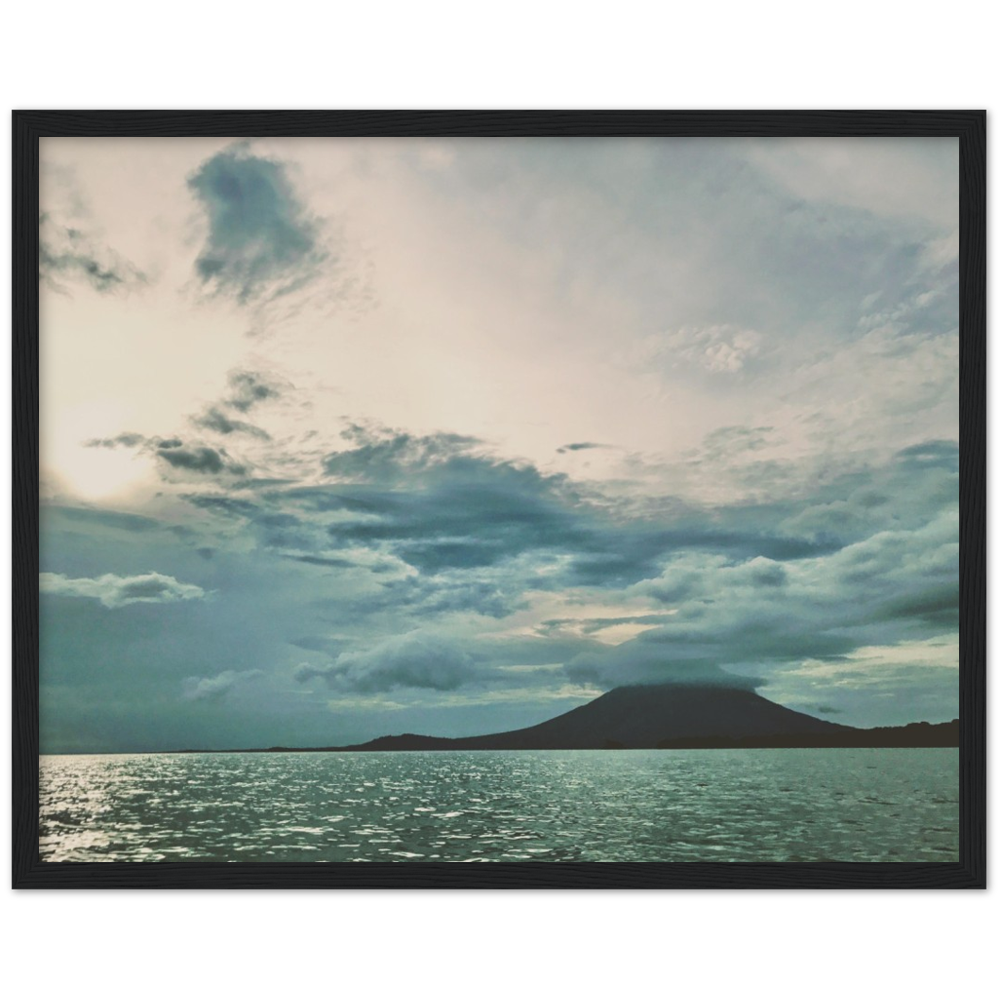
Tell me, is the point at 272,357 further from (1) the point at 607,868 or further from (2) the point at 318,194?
(1) the point at 607,868

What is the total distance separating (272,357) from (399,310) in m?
1.01

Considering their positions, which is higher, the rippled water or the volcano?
the volcano

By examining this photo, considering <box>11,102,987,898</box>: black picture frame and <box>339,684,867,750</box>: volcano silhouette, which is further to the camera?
<box>339,684,867,750</box>: volcano silhouette

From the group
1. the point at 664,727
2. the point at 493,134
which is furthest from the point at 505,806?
the point at 493,134

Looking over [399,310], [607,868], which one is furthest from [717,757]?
[399,310]

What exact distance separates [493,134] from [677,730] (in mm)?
4611

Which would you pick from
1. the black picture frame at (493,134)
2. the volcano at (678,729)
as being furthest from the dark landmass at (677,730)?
the black picture frame at (493,134)

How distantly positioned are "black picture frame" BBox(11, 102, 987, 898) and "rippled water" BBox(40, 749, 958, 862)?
9 centimetres

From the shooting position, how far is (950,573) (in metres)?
6.77

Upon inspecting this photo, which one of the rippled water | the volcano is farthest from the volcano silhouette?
the rippled water

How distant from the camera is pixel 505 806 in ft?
22.7

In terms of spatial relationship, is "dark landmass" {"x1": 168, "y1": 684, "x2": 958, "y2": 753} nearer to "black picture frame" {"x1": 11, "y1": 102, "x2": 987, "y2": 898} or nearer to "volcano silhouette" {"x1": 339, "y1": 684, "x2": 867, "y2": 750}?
"volcano silhouette" {"x1": 339, "y1": 684, "x2": 867, "y2": 750}

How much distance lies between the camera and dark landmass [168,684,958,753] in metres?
6.85

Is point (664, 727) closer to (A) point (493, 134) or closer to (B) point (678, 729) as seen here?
(B) point (678, 729)
